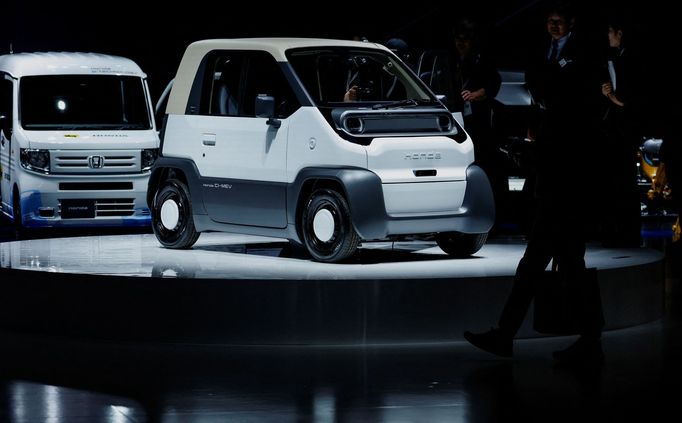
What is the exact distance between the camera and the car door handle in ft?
29.1

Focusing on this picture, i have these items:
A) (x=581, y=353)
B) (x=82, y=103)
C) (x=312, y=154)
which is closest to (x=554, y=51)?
(x=312, y=154)

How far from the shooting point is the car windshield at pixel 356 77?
28.5ft

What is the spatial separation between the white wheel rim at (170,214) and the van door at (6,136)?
4.22 meters

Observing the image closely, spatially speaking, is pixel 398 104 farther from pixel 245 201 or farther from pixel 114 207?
pixel 114 207

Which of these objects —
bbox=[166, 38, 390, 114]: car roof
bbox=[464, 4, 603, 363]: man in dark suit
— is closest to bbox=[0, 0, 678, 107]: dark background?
bbox=[166, 38, 390, 114]: car roof

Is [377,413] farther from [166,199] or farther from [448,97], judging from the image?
[448,97]

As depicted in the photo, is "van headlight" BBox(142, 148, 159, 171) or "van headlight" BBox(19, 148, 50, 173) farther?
"van headlight" BBox(142, 148, 159, 171)

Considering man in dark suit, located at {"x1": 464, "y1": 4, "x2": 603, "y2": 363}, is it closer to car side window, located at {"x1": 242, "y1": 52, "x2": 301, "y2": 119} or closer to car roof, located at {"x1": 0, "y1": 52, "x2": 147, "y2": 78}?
car side window, located at {"x1": 242, "y1": 52, "x2": 301, "y2": 119}

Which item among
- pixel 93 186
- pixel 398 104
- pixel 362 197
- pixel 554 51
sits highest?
pixel 554 51

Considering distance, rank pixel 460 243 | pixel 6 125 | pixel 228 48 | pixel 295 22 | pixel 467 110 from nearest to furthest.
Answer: pixel 460 243 < pixel 228 48 < pixel 467 110 < pixel 6 125 < pixel 295 22

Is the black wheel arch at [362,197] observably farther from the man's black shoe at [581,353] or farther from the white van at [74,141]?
the white van at [74,141]

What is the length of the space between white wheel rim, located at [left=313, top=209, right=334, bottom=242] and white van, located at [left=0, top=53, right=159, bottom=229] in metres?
4.82

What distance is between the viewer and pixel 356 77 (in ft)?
30.8

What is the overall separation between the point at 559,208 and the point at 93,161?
696 cm
